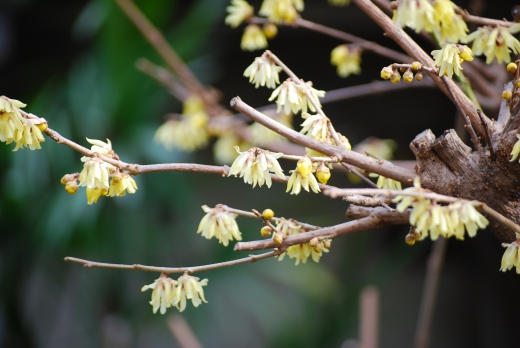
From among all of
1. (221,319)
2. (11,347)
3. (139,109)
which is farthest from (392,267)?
(11,347)

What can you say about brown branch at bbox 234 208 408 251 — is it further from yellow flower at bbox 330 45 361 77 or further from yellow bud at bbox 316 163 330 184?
yellow flower at bbox 330 45 361 77

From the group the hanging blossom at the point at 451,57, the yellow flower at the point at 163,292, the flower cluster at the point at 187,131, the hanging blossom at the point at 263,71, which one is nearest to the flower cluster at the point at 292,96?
the hanging blossom at the point at 263,71

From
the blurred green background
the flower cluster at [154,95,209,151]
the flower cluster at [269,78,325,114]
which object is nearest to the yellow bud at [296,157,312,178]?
the flower cluster at [269,78,325,114]

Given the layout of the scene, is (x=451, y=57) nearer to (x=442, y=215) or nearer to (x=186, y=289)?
(x=442, y=215)

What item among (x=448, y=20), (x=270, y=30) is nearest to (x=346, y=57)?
(x=270, y=30)

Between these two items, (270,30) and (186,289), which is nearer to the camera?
(186,289)

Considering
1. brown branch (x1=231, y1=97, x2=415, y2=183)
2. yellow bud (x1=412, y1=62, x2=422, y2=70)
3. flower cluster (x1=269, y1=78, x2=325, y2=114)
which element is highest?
yellow bud (x1=412, y1=62, x2=422, y2=70)
